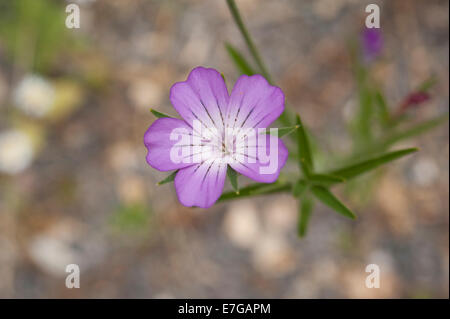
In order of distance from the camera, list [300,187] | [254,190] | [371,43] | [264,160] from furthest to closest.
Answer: [371,43] < [300,187] < [254,190] < [264,160]

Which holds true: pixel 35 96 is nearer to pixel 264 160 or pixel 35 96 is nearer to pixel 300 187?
pixel 300 187

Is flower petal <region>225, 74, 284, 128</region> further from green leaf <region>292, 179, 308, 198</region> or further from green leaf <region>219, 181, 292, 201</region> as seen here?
green leaf <region>292, 179, 308, 198</region>

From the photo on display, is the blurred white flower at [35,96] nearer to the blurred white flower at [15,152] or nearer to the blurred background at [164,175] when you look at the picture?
the blurred background at [164,175]

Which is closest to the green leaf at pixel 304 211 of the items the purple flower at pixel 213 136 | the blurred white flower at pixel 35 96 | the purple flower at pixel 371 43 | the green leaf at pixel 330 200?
the green leaf at pixel 330 200

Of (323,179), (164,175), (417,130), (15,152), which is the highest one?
(15,152)

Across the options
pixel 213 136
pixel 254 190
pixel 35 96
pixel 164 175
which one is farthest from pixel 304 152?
pixel 35 96

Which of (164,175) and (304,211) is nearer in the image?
(304,211)

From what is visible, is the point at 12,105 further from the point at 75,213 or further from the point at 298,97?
the point at 298,97

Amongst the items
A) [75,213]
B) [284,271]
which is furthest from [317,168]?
[75,213]
